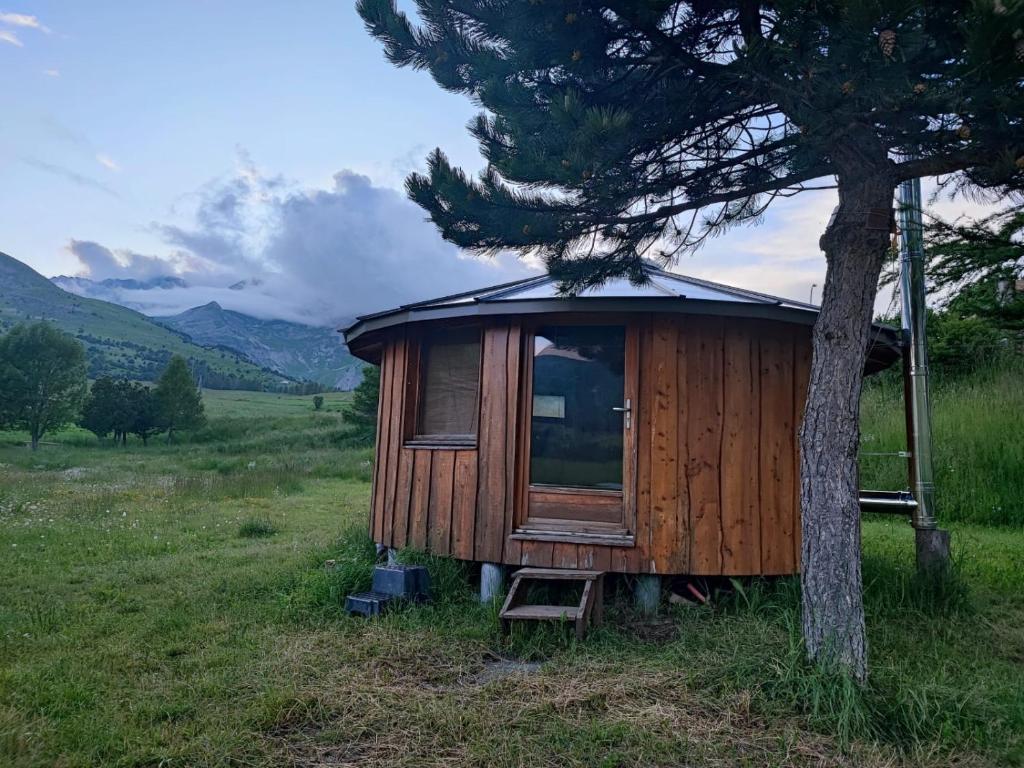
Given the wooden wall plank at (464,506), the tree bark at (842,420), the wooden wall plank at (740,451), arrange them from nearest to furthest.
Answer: the tree bark at (842,420), the wooden wall plank at (740,451), the wooden wall plank at (464,506)

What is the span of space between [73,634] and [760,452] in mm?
4849

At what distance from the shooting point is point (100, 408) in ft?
99.7

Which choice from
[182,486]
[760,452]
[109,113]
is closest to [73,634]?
[760,452]

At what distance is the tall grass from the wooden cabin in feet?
16.9

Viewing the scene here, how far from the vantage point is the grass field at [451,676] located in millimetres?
2816

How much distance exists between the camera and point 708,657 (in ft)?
12.0

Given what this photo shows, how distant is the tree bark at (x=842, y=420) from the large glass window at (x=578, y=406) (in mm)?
1720

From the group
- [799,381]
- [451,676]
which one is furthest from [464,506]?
[799,381]

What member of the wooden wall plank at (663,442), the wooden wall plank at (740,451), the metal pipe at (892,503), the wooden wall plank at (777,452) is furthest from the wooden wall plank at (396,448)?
the metal pipe at (892,503)

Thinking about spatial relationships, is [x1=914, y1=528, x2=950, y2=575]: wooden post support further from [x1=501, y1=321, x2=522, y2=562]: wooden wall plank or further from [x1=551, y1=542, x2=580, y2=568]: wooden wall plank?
[x1=501, y1=321, x2=522, y2=562]: wooden wall plank

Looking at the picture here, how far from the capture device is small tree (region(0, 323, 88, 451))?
28.3m

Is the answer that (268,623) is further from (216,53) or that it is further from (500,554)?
(216,53)

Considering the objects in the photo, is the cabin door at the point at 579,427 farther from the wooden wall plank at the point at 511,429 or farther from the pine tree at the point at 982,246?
the pine tree at the point at 982,246

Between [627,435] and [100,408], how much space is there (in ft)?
106
